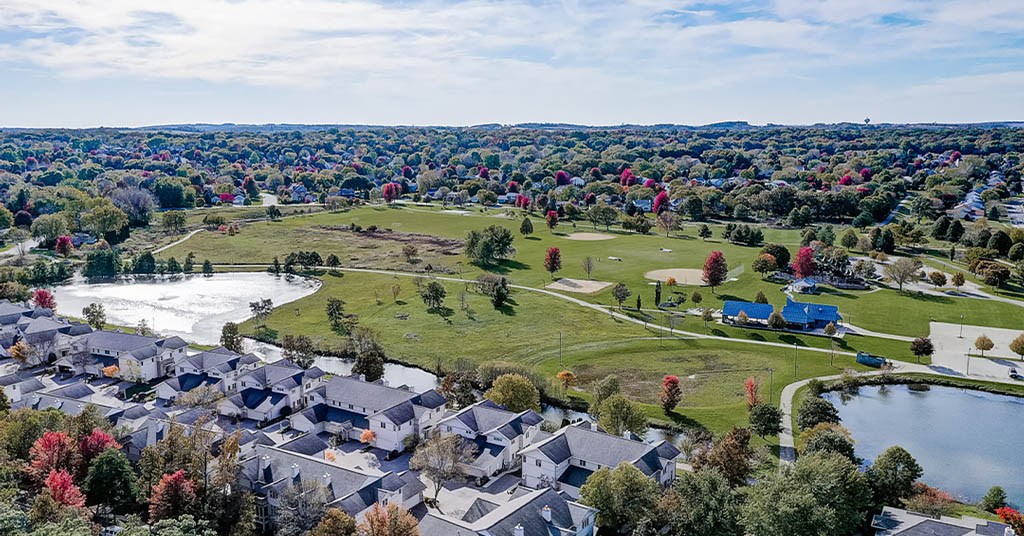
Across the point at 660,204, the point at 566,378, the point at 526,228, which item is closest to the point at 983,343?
the point at 566,378

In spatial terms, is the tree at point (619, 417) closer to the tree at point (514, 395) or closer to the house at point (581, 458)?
the house at point (581, 458)

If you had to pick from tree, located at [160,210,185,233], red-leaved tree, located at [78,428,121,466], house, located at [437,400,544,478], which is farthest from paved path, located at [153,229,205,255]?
house, located at [437,400,544,478]

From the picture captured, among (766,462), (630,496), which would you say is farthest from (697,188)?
(630,496)

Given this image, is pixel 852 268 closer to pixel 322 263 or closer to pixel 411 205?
pixel 322 263

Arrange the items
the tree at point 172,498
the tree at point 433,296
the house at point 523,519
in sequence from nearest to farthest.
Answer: the house at point 523,519, the tree at point 172,498, the tree at point 433,296

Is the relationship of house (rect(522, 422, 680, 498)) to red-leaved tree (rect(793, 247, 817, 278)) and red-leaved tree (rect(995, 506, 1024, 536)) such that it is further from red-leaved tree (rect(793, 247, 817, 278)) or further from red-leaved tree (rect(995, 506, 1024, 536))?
red-leaved tree (rect(793, 247, 817, 278))

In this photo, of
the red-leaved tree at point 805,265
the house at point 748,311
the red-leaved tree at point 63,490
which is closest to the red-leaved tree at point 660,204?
the red-leaved tree at point 805,265
